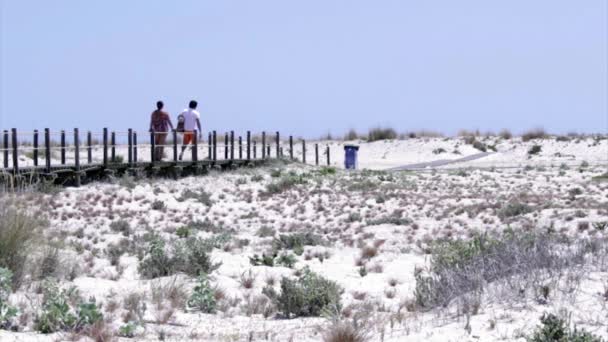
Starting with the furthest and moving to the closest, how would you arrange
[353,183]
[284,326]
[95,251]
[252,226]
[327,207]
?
[353,183] < [327,207] < [252,226] < [95,251] < [284,326]

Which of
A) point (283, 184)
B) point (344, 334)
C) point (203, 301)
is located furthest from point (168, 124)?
point (344, 334)

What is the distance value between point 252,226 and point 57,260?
8763 mm

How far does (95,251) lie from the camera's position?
46.9ft

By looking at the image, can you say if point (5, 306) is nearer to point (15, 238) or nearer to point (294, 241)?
point (15, 238)

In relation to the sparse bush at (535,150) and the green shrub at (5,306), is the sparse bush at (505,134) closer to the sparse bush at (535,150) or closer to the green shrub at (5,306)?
the sparse bush at (535,150)

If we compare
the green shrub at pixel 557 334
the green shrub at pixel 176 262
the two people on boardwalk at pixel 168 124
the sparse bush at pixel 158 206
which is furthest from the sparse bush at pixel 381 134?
the green shrub at pixel 557 334

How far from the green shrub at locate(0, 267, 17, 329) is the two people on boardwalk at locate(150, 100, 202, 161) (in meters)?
19.3

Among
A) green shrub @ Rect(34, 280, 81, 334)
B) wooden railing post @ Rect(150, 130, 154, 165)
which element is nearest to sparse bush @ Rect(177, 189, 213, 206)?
wooden railing post @ Rect(150, 130, 154, 165)

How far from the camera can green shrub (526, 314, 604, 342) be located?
7141 millimetres

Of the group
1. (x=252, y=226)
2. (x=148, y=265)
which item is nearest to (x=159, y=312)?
(x=148, y=265)

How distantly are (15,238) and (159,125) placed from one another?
18.5 m

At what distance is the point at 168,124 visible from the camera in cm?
2933

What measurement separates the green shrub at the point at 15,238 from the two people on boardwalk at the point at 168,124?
17.3 meters

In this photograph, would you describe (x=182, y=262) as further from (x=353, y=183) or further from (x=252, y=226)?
(x=353, y=183)
